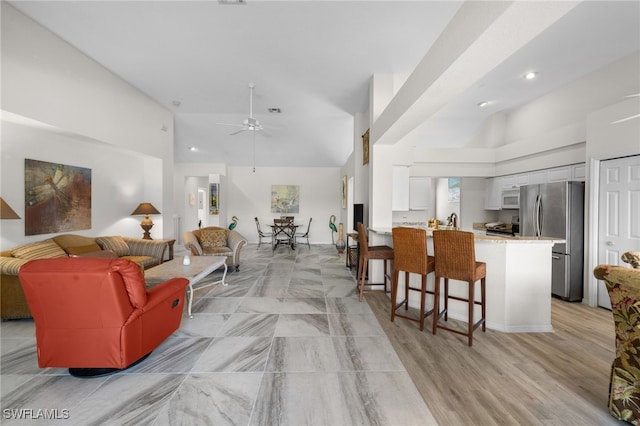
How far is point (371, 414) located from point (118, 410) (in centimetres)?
163

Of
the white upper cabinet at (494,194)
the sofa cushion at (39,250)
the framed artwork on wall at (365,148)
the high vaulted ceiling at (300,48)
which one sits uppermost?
the high vaulted ceiling at (300,48)

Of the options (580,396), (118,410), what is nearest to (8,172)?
(118,410)

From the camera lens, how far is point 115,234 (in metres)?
5.09

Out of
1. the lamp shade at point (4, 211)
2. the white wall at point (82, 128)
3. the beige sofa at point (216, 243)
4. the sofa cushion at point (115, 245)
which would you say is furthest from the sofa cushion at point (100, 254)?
A: the lamp shade at point (4, 211)

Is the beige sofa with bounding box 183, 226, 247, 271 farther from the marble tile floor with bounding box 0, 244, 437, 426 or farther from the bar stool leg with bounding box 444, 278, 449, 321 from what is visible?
the bar stool leg with bounding box 444, 278, 449, 321

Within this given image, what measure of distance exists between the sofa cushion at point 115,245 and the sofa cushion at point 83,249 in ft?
0.39

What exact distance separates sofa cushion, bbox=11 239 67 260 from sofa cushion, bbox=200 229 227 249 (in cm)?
218

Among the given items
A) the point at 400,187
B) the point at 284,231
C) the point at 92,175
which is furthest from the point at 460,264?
the point at 284,231

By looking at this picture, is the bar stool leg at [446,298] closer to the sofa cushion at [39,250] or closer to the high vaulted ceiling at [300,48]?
the high vaulted ceiling at [300,48]

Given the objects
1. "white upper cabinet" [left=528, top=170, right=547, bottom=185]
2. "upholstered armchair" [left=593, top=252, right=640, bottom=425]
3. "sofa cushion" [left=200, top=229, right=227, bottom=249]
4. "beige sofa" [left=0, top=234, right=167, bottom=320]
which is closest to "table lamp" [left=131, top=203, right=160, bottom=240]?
"beige sofa" [left=0, top=234, right=167, bottom=320]

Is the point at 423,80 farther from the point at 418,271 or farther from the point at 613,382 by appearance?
the point at 613,382

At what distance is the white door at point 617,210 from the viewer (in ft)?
10.2

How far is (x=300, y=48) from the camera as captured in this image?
3391 millimetres

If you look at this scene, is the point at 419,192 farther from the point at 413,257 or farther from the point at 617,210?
the point at 413,257
